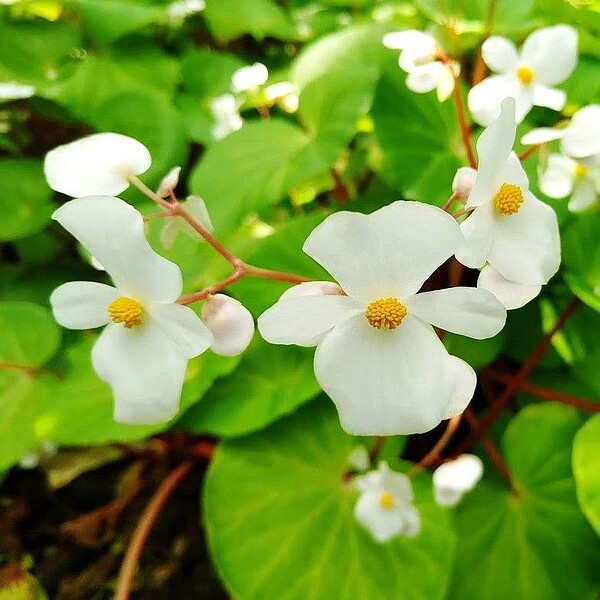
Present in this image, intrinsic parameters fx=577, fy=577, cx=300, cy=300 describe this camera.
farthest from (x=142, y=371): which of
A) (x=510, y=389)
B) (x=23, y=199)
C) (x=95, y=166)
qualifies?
(x=23, y=199)

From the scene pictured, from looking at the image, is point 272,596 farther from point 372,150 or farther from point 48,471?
point 372,150

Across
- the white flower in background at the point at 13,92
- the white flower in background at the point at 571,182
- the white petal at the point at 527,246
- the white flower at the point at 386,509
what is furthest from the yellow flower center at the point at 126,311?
the white flower in background at the point at 13,92

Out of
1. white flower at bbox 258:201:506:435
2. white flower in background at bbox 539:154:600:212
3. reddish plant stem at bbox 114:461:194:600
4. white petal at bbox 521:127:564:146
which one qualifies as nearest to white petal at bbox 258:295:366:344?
white flower at bbox 258:201:506:435

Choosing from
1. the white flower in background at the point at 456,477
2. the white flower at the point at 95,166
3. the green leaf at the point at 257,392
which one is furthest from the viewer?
the green leaf at the point at 257,392

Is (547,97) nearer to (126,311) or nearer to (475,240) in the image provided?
(475,240)

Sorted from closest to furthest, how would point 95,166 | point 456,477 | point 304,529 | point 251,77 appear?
point 95,166, point 456,477, point 304,529, point 251,77

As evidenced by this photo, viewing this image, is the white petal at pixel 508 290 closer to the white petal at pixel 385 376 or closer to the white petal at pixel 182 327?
the white petal at pixel 385 376
